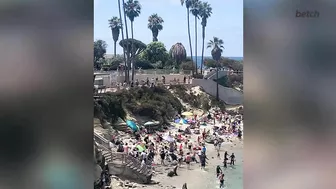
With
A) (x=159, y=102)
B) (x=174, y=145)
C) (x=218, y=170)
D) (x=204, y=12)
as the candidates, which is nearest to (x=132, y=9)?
(x=204, y=12)

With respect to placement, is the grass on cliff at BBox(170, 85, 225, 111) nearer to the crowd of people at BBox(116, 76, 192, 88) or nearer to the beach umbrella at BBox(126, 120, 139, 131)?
the crowd of people at BBox(116, 76, 192, 88)

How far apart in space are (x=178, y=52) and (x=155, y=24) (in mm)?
758

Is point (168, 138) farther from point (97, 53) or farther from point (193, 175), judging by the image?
point (97, 53)

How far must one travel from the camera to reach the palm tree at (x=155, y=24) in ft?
10.0

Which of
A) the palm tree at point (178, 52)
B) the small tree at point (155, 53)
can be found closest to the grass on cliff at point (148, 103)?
the small tree at point (155, 53)

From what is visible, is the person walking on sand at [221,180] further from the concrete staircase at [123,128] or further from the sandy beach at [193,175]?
the concrete staircase at [123,128]

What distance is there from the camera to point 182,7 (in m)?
3.38

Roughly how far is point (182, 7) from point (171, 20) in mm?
221

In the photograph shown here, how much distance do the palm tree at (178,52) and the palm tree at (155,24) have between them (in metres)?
0.35

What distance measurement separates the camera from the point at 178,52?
393 cm
